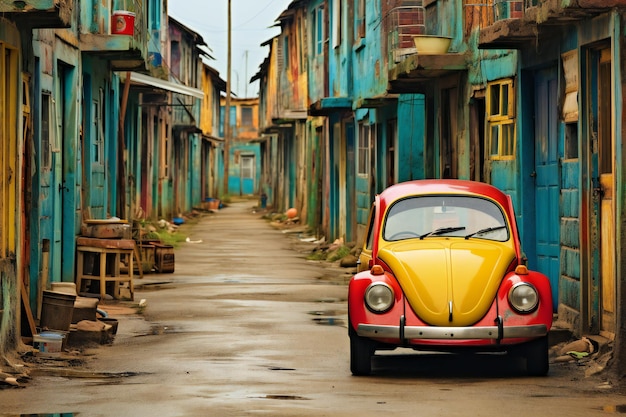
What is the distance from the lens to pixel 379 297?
10.1 meters

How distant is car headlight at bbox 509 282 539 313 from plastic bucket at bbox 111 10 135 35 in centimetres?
1038

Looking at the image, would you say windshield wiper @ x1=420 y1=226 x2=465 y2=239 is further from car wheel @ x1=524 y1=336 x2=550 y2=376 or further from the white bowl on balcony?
the white bowl on balcony

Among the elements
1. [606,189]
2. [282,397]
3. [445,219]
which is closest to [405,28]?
[606,189]

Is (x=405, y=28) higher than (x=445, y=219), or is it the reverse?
(x=405, y=28)

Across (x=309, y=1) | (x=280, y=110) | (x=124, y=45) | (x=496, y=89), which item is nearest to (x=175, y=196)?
(x=280, y=110)

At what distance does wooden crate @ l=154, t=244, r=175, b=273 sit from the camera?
21375mm

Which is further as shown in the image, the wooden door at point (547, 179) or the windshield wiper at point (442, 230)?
the wooden door at point (547, 179)

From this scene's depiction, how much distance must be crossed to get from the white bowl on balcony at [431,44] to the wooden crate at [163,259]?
626 cm

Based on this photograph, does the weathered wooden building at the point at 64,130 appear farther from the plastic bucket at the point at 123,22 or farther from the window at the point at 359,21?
the window at the point at 359,21

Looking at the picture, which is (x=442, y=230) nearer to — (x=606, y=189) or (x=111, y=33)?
(x=606, y=189)

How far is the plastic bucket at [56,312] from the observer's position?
1243 cm

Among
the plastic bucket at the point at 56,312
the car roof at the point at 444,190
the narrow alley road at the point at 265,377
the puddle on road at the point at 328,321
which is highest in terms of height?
the car roof at the point at 444,190

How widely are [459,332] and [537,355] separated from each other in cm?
76

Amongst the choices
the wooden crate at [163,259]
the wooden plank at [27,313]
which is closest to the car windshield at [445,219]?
the wooden plank at [27,313]
